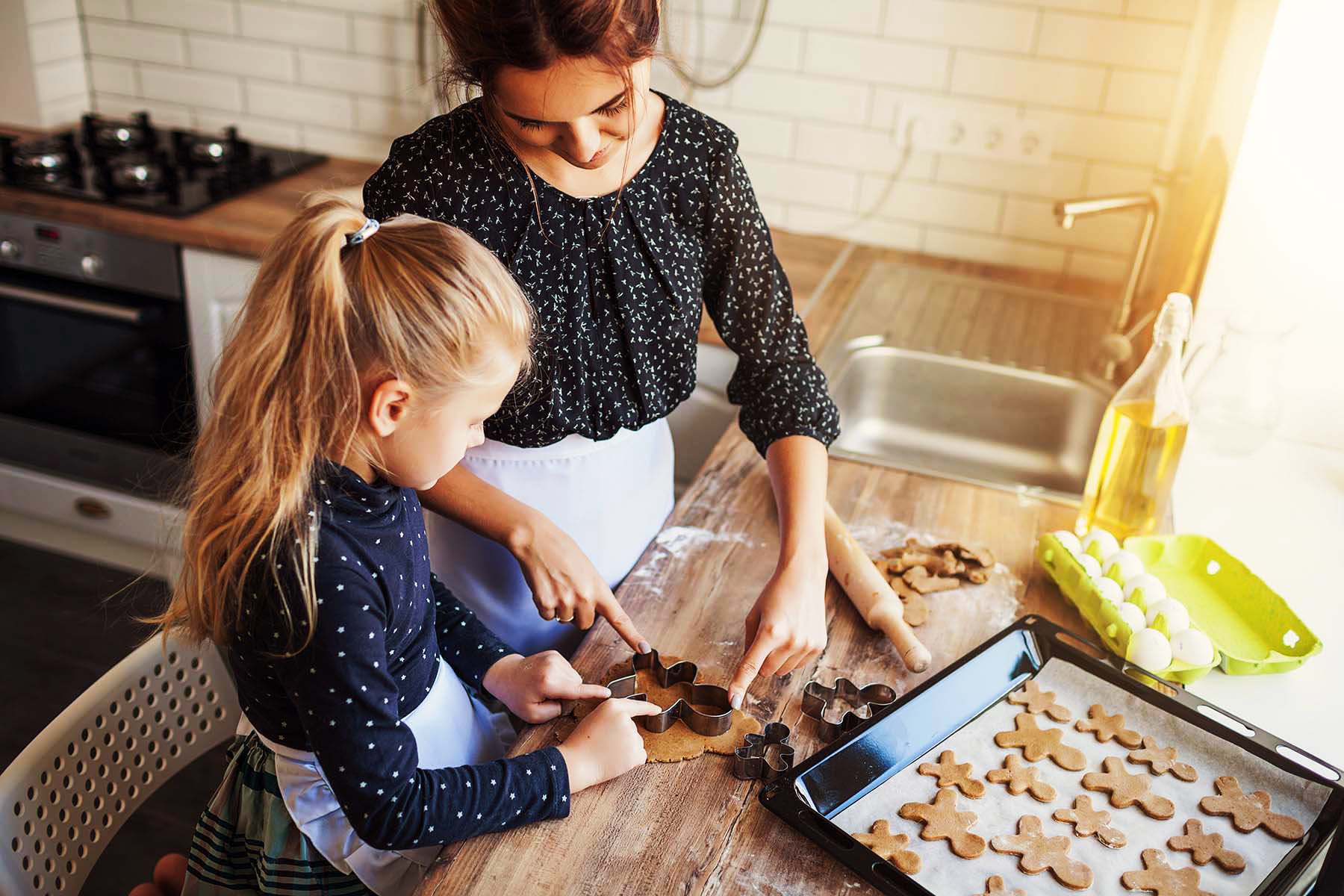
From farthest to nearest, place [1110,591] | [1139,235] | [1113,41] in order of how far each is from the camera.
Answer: [1113,41] < [1139,235] < [1110,591]

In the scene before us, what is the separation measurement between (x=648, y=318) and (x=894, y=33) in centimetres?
119

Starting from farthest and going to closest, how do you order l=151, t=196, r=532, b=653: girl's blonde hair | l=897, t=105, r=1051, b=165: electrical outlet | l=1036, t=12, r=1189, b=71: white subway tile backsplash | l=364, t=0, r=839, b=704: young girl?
l=897, t=105, r=1051, b=165: electrical outlet < l=1036, t=12, r=1189, b=71: white subway tile backsplash < l=364, t=0, r=839, b=704: young girl < l=151, t=196, r=532, b=653: girl's blonde hair

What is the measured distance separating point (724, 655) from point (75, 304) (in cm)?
178

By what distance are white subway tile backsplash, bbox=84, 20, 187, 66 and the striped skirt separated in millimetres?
2066

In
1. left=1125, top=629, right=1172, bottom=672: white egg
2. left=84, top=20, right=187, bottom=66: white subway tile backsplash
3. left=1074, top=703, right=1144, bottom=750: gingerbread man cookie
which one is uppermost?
left=84, top=20, right=187, bottom=66: white subway tile backsplash

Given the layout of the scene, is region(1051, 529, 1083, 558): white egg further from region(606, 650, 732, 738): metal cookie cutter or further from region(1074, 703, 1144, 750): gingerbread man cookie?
region(606, 650, 732, 738): metal cookie cutter

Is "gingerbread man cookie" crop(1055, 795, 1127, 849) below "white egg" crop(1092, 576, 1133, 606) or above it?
below

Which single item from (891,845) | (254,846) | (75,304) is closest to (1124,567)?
(891,845)

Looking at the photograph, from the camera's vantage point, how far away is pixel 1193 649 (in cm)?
107

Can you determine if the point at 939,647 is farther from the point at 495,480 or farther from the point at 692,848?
the point at 495,480

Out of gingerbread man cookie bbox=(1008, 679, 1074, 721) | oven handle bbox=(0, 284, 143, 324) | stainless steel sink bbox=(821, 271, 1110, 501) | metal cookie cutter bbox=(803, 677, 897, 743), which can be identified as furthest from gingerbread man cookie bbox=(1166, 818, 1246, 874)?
oven handle bbox=(0, 284, 143, 324)

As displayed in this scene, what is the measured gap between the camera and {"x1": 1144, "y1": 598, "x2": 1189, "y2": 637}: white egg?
1.09m

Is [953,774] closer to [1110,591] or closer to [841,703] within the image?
[841,703]

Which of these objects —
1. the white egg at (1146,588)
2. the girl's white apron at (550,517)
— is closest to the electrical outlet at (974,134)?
the girl's white apron at (550,517)
